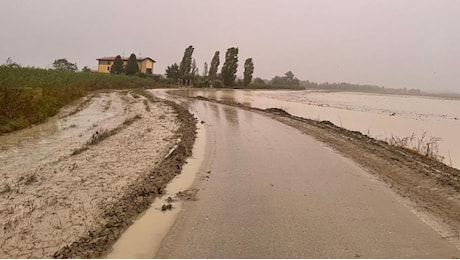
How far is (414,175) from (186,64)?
77687mm

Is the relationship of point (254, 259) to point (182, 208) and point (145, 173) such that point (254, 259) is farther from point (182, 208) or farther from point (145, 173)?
point (145, 173)

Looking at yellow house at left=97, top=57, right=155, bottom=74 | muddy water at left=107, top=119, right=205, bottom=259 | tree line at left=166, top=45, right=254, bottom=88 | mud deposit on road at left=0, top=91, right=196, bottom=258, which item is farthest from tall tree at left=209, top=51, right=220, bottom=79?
muddy water at left=107, top=119, right=205, bottom=259

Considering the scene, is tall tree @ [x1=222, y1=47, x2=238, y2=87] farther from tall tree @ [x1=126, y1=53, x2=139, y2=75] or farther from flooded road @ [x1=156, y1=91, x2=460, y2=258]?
flooded road @ [x1=156, y1=91, x2=460, y2=258]

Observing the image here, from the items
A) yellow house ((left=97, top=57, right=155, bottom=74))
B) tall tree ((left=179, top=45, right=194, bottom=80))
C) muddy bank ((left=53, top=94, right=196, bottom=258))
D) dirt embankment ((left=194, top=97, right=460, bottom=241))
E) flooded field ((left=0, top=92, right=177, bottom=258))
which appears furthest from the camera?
yellow house ((left=97, top=57, right=155, bottom=74))

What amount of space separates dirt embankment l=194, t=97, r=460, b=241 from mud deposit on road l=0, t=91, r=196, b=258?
3932 millimetres

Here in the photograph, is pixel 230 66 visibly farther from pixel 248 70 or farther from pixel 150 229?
pixel 150 229

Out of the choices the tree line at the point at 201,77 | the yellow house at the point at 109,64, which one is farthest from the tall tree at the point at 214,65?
the yellow house at the point at 109,64

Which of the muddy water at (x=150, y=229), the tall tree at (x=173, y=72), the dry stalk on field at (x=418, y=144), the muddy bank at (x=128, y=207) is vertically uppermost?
the tall tree at (x=173, y=72)

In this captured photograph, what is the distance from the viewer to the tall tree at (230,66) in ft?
276

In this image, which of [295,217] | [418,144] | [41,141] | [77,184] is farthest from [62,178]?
[418,144]

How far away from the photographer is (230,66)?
275 ft

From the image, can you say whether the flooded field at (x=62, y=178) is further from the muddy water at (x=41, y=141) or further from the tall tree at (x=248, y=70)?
the tall tree at (x=248, y=70)

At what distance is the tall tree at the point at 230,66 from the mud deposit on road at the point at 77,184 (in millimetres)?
73596

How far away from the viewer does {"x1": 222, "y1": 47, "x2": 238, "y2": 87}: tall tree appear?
276 ft
